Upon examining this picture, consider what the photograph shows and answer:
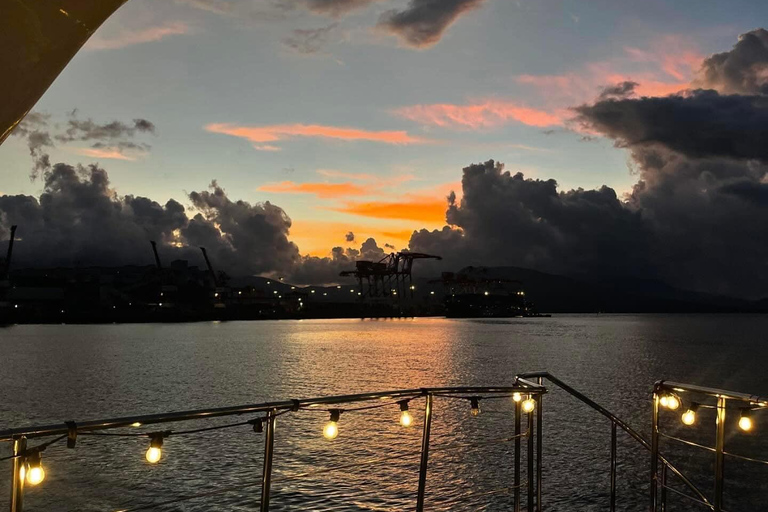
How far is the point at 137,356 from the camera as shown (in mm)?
70312

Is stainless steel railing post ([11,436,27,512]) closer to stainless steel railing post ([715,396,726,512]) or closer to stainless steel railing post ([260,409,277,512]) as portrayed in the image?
stainless steel railing post ([260,409,277,512])

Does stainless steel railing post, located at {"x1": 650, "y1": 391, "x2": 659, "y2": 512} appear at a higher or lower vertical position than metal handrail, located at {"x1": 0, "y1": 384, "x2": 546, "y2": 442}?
lower

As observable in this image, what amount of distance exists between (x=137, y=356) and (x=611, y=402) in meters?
54.4

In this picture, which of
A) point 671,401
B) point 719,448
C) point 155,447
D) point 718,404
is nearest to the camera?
point 155,447

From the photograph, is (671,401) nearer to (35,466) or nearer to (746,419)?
(746,419)

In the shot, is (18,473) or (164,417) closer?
(18,473)

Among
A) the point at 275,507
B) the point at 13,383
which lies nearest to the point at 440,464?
the point at 275,507

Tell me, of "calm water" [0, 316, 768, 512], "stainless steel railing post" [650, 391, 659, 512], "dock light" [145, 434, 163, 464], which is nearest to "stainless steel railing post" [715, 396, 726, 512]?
"stainless steel railing post" [650, 391, 659, 512]

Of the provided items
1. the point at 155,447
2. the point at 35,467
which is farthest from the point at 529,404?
the point at 35,467

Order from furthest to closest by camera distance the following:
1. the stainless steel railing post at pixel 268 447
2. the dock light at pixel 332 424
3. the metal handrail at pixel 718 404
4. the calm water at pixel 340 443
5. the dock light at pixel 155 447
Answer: the calm water at pixel 340 443 → the dock light at pixel 332 424 → the metal handrail at pixel 718 404 → the stainless steel railing post at pixel 268 447 → the dock light at pixel 155 447

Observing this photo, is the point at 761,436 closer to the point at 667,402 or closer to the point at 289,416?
the point at 289,416

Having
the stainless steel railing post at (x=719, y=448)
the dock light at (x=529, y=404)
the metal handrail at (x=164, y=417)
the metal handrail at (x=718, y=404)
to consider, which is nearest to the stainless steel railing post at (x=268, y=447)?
the metal handrail at (x=164, y=417)

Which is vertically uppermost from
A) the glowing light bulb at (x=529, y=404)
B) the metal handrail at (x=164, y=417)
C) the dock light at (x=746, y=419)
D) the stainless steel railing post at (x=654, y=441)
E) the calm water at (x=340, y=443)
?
the metal handrail at (x=164, y=417)

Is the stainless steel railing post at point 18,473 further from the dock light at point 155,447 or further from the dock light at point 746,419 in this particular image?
the dock light at point 746,419
